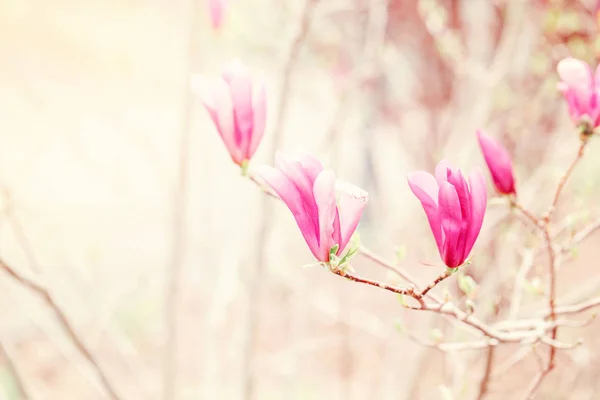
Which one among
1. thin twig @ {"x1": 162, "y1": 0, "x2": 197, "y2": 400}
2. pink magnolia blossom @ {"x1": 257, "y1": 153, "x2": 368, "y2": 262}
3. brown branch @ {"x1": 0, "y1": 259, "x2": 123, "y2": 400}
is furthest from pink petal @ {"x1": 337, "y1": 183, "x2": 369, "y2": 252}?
thin twig @ {"x1": 162, "y1": 0, "x2": 197, "y2": 400}

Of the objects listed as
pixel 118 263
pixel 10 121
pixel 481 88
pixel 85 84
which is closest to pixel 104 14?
pixel 85 84

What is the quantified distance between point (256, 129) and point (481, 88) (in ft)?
2.31

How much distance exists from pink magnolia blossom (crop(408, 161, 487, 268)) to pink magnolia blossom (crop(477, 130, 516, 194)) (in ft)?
0.36

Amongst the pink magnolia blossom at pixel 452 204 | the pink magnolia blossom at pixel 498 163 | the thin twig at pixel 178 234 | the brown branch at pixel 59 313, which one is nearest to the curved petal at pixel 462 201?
the pink magnolia blossom at pixel 452 204

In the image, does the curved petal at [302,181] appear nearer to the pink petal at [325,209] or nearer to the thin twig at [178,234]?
the pink petal at [325,209]

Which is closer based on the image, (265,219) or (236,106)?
(236,106)

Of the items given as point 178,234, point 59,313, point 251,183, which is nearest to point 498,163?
point 59,313

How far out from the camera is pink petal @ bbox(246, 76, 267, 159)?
40 centimetres

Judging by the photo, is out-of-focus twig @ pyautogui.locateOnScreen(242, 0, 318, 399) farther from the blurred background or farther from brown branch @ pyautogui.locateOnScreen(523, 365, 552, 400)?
brown branch @ pyautogui.locateOnScreen(523, 365, 552, 400)

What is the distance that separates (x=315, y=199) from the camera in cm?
30

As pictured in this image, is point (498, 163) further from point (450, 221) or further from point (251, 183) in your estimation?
point (251, 183)

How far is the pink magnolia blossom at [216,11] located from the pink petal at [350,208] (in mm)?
511

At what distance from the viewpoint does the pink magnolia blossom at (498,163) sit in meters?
0.41

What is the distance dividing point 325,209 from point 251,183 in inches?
32.4
